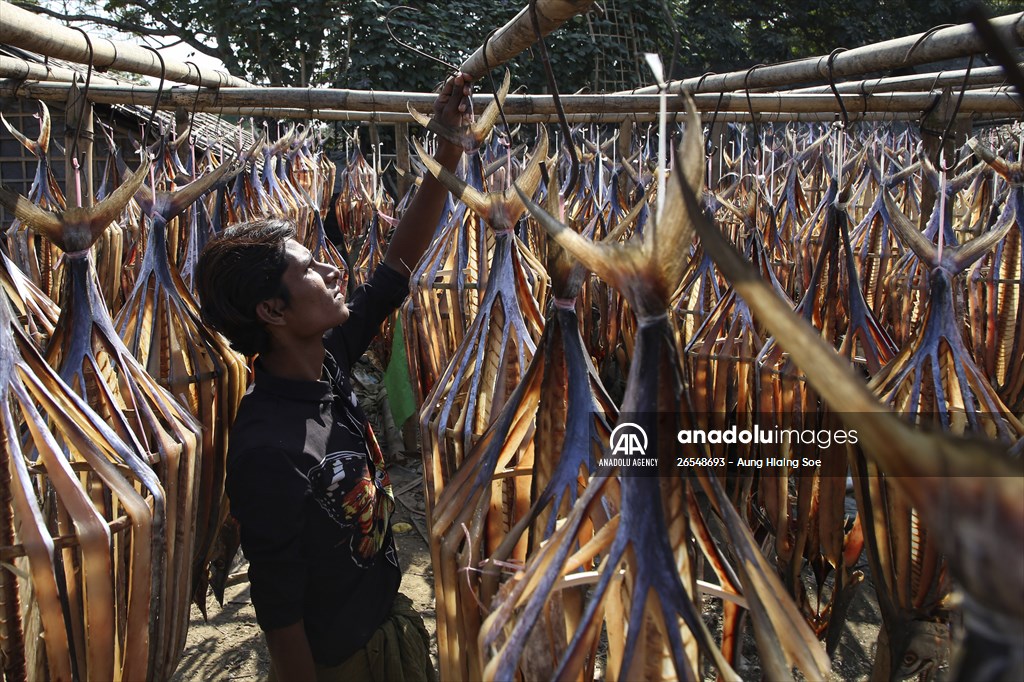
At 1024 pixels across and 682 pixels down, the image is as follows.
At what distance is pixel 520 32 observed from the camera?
1.46 meters

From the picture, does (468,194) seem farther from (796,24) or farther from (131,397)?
(796,24)

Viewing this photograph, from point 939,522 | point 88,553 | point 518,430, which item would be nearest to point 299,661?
point 88,553

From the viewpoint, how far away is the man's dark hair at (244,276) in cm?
153

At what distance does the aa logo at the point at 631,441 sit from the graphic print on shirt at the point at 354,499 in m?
0.86

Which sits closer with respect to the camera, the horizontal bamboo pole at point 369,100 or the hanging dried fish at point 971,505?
the hanging dried fish at point 971,505

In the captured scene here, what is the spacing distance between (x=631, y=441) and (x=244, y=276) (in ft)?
3.50

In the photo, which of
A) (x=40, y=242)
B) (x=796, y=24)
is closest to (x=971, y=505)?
(x=40, y=242)

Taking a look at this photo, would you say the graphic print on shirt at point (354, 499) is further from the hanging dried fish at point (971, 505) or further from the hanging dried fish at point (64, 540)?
the hanging dried fish at point (971, 505)

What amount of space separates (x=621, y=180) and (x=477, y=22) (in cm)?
824

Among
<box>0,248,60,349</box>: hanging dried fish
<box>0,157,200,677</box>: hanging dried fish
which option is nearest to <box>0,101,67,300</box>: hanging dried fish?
<box>0,248,60,349</box>: hanging dried fish

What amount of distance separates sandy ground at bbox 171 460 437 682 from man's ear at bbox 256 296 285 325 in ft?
5.84

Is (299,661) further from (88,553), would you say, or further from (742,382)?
(742,382)

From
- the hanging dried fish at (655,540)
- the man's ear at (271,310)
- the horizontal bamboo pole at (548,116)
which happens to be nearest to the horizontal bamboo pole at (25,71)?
the horizontal bamboo pole at (548,116)

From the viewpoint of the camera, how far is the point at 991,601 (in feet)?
1.50
